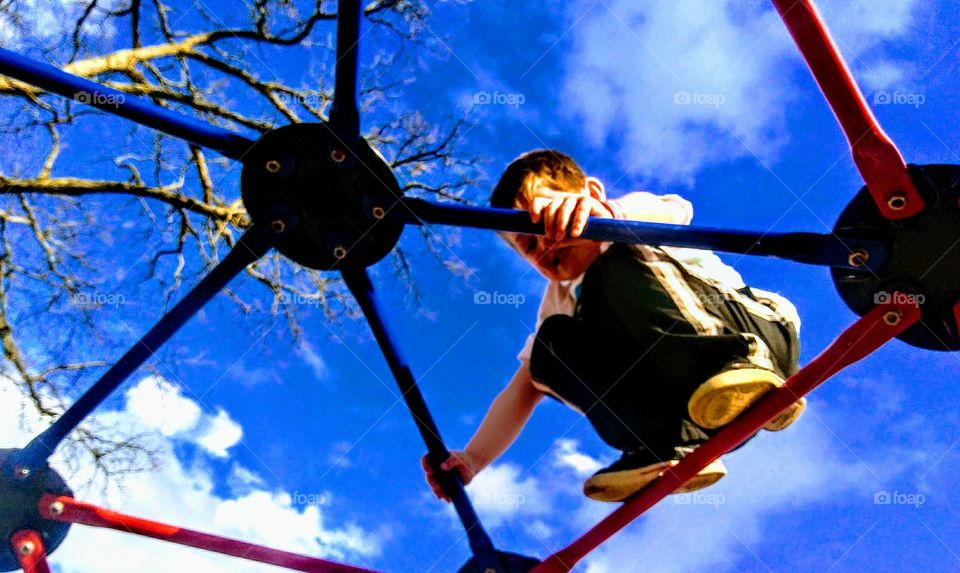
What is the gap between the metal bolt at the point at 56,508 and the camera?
3385 millimetres

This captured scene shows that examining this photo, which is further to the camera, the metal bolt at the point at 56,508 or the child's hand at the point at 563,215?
the metal bolt at the point at 56,508

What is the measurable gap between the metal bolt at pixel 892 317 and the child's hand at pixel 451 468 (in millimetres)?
1808

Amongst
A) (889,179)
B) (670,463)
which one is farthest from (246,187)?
(889,179)

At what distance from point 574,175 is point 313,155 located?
1.31 meters

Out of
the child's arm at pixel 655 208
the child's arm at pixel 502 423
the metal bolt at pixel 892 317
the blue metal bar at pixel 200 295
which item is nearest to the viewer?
the metal bolt at pixel 892 317

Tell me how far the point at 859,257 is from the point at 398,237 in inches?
64.6

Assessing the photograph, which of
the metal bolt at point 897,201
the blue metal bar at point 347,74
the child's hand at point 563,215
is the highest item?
the blue metal bar at point 347,74

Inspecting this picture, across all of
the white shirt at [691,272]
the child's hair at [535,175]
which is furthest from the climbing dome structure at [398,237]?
the child's hair at [535,175]

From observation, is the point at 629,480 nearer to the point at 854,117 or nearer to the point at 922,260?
the point at 922,260

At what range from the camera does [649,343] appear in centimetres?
312

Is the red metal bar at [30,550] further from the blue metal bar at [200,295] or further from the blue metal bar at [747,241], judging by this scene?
the blue metal bar at [747,241]

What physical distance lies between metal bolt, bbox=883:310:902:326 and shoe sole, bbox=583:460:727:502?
2.55ft

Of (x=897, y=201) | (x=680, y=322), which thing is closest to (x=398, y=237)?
(x=680, y=322)

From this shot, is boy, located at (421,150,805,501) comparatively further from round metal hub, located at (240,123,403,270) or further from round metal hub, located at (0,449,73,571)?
round metal hub, located at (0,449,73,571)
